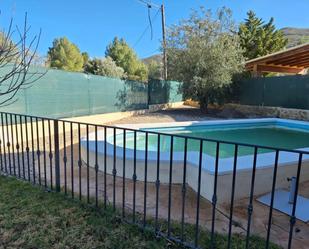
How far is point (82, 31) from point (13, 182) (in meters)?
19.6

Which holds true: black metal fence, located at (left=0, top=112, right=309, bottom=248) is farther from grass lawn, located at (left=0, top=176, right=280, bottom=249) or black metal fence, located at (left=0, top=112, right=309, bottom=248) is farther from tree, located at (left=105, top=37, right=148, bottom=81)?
tree, located at (left=105, top=37, right=148, bottom=81)

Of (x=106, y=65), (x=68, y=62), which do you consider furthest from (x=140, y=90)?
(x=68, y=62)

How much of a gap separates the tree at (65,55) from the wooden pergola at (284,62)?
663 inches

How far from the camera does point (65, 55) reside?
78.4 ft

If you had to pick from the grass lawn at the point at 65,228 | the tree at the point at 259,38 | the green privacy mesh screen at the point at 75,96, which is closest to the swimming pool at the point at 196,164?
the grass lawn at the point at 65,228

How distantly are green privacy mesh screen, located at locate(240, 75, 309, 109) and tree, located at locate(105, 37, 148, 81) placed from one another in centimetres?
1599

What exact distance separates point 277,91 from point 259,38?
30.1ft

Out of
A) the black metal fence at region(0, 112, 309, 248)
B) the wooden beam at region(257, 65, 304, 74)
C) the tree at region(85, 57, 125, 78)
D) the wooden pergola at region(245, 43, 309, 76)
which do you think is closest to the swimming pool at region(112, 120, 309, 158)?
the black metal fence at region(0, 112, 309, 248)

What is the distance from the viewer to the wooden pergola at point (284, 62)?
416 inches

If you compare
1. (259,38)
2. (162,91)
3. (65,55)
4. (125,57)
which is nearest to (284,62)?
(259,38)

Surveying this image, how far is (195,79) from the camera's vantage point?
34.9 feet

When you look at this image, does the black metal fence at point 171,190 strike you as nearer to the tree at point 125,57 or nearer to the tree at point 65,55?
the tree at point 65,55

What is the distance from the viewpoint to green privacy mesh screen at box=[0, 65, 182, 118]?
669 cm

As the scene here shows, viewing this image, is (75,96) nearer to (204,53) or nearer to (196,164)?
(204,53)
